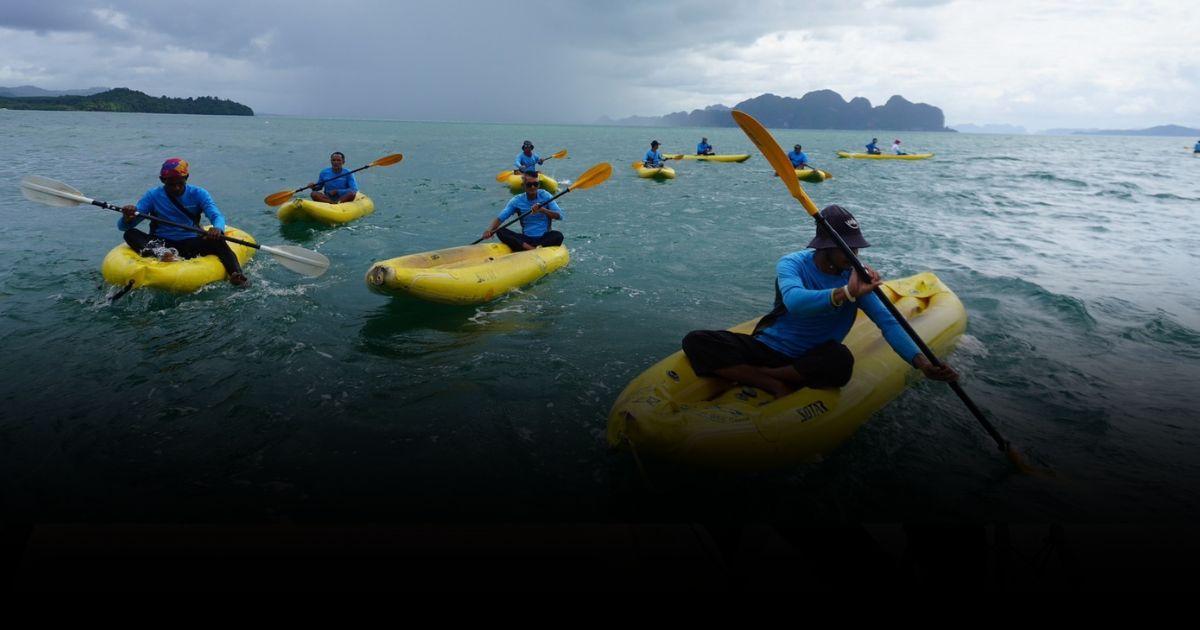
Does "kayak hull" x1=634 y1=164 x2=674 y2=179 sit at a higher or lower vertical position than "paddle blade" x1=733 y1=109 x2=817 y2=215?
lower

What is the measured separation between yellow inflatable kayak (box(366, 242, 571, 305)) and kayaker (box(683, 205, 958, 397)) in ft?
11.8

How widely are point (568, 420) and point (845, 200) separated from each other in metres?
17.3

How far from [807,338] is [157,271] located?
7.46 metres

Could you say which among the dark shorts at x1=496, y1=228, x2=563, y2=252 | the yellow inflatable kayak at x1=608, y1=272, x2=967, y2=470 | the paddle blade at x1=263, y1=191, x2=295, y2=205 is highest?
the paddle blade at x1=263, y1=191, x2=295, y2=205

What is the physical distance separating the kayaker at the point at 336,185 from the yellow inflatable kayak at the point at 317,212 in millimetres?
496

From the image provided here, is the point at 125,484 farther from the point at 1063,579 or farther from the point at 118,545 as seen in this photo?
the point at 1063,579

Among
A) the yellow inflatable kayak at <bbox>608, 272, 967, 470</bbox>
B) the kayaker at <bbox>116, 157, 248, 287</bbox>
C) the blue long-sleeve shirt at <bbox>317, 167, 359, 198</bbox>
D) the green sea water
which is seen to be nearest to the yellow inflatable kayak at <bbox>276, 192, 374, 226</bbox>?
the green sea water

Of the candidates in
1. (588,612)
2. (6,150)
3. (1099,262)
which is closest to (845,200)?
(1099,262)

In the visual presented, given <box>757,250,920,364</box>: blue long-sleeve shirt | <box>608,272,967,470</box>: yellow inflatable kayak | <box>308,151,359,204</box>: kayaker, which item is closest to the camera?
<box>608,272,967,470</box>: yellow inflatable kayak

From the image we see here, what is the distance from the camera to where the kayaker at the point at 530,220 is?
9.27 metres

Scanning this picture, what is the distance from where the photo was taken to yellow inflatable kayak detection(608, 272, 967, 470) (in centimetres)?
380

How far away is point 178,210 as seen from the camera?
768 centimetres

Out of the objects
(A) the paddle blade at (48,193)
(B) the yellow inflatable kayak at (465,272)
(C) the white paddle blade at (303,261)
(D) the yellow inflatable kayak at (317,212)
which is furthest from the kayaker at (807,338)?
(D) the yellow inflatable kayak at (317,212)

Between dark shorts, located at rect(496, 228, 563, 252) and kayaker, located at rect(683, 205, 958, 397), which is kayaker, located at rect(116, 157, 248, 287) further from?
kayaker, located at rect(683, 205, 958, 397)
